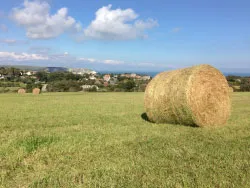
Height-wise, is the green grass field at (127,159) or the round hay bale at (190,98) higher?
the round hay bale at (190,98)

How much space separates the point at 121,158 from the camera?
609 centimetres

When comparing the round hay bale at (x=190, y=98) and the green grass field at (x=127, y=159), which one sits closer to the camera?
the green grass field at (x=127, y=159)

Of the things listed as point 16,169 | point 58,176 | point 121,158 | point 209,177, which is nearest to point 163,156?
point 121,158

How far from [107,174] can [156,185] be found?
0.98m

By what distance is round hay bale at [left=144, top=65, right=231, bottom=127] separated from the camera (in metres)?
10.1

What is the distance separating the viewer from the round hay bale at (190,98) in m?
10.1

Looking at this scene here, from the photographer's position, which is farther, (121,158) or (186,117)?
(186,117)

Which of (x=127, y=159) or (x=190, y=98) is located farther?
(x=190, y=98)

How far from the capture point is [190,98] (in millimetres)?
10008

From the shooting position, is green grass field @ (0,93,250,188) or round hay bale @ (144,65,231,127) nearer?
green grass field @ (0,93,250,188)

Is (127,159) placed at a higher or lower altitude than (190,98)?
lower

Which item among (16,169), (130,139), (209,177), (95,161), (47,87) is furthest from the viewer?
(47,87)

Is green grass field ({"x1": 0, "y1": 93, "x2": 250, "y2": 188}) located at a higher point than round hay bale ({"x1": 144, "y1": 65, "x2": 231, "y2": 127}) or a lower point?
lower

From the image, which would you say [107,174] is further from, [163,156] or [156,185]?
[163,156]
